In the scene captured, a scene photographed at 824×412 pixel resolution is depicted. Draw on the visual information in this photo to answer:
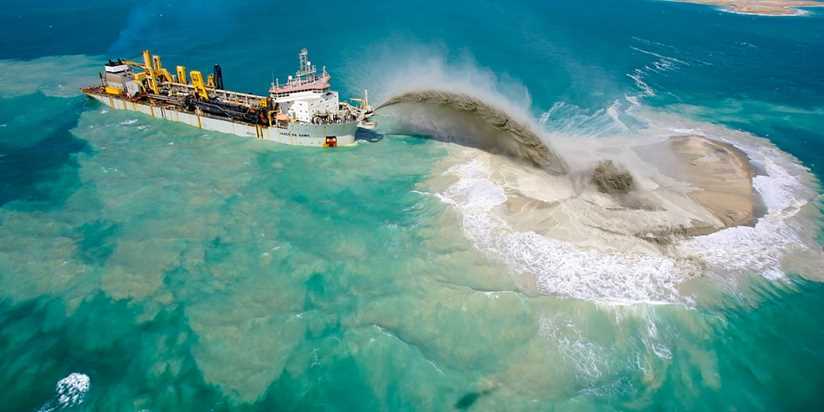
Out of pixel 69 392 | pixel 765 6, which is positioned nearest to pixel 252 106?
pixel 69 392

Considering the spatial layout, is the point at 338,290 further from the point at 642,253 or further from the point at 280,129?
the point at 280,129

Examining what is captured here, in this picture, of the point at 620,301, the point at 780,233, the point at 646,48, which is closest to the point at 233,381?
the point at 620,301

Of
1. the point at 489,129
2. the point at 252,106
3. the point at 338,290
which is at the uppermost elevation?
the point at 489,129

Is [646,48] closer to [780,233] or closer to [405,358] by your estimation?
[780,233]

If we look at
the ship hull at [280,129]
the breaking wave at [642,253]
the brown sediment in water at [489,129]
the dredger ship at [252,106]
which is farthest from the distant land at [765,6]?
the ship hull at [280,129]

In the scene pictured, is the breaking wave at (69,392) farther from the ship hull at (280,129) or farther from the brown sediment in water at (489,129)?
the brown sediment in water at (489,129)

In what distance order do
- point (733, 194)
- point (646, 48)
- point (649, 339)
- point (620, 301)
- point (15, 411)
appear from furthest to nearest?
point (646, 48) → point (733, 194) → point (620, 301) → point (649, 339) → point (15, 411)
